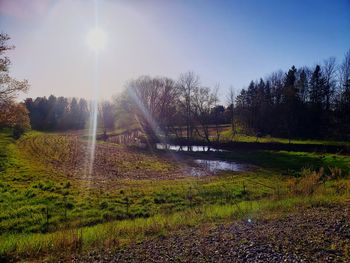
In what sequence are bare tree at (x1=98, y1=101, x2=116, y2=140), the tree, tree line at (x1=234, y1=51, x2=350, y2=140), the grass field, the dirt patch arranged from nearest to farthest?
1. the dirt patch
2. the grass field
3. the tree
4. tree line at (x1=234, y1=51, x2=350, y2=140)
5. bare tree at (x1=98, y1=101, x2=116, y2=140)

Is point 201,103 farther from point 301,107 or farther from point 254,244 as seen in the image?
point 254,244

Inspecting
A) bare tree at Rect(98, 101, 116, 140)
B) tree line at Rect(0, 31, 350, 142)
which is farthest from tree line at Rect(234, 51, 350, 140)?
bare tree at Rect(98, 101, 116, 140)

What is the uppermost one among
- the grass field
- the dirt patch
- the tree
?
the tree

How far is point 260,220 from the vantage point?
10.8 metres

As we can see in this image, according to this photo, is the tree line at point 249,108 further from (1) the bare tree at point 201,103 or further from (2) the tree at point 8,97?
(2) the tree at point 8,97

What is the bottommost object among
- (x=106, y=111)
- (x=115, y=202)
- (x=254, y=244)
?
(x=115, y=202)

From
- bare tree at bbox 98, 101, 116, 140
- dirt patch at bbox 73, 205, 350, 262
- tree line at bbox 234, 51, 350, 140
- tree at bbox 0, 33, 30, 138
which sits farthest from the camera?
bare tree at bbox 98, 101, 116, 140

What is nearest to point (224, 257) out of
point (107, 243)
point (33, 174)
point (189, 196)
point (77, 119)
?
point (107, 243)

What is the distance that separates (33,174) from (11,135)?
34129mm

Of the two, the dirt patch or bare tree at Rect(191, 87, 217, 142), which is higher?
bare tree at Rect(191, 87, 217, 142)

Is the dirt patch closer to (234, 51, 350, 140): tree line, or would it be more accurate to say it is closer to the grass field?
the grass field

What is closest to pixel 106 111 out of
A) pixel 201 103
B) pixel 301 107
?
pixel 201 103

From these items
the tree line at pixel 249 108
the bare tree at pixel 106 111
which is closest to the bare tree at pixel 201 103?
the tree line at pixel 249 108

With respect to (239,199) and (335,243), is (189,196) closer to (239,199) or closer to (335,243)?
(239,199)
